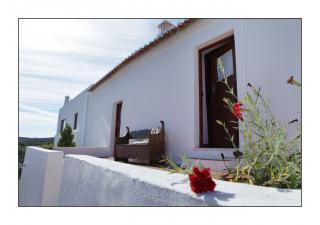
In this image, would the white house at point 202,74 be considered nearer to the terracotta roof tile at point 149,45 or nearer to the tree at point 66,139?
the terracotta roof tile at point 149,45

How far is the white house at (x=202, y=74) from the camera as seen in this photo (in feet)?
10.0

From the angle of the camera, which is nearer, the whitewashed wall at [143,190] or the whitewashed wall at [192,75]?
the whitewashed wall at [143,190]

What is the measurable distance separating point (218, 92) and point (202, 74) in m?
0.52

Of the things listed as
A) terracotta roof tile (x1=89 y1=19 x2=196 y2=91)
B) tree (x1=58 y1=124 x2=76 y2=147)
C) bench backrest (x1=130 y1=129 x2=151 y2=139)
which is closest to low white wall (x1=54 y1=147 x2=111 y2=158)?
tree (x1=58 y1=124 x2=76 y2=147)

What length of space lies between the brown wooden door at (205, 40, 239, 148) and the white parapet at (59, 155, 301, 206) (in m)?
2.39

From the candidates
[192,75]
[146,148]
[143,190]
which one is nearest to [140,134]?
[146,148]

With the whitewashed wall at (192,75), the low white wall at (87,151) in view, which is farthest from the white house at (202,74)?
the low white wall at (87,151)

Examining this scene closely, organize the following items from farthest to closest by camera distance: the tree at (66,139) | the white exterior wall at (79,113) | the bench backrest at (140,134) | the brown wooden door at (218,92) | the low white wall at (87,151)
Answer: the white exterior wall at (79,113) < the tree at (66,139) < the low white wall at (87,151) < the bench backrest at (140,134) < the brown wooden door at (218,92)

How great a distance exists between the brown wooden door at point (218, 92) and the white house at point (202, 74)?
19 mm

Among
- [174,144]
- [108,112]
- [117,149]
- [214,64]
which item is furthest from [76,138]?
[214,64]

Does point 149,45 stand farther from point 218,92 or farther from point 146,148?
point 146,148

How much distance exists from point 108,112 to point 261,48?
6.54 meters

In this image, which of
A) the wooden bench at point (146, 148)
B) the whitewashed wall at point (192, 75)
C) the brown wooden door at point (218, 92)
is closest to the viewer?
the whitewashed wall at point (192, 75)
